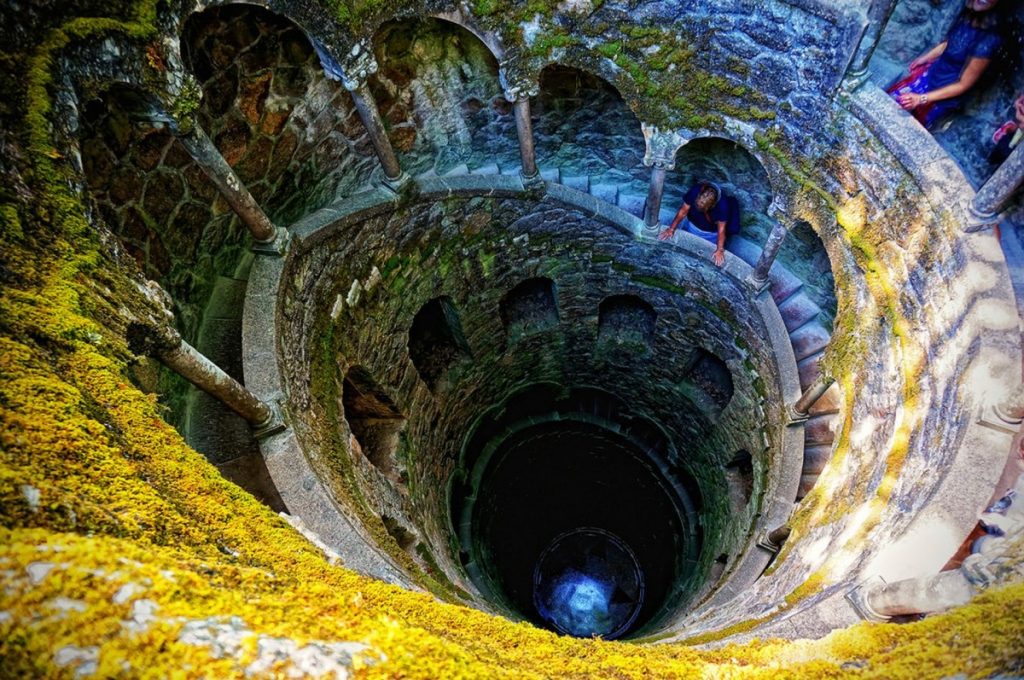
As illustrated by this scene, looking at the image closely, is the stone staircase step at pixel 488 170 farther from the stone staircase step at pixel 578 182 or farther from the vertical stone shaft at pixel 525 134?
the stone staircase step at pixel 578 182

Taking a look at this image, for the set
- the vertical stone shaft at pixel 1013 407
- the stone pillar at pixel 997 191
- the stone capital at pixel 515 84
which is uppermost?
the stone capital at pixel 515 84

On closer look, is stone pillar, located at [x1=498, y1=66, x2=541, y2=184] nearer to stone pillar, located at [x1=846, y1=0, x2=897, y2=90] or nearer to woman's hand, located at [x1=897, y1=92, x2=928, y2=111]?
stone pillar, located at [x1=846, y1=0, x2=897, y2=90]

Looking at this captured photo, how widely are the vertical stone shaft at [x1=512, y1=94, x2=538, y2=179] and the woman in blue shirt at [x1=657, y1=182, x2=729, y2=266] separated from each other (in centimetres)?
230

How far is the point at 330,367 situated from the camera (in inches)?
288

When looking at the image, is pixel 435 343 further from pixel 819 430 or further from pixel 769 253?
pixel 819 430

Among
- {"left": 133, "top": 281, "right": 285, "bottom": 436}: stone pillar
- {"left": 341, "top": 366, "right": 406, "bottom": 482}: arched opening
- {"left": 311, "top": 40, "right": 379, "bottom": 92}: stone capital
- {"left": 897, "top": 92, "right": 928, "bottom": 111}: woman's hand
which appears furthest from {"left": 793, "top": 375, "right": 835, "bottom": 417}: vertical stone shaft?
{"left": 311, "top": 40, "right": 379, "bottom": 92}: stone capital

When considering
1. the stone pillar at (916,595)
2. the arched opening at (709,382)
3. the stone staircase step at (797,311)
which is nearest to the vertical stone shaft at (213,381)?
the stone pillar at (916,595)

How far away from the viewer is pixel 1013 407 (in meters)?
4.42

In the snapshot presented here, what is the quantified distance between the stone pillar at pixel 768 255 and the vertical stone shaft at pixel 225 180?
6269 millimetres

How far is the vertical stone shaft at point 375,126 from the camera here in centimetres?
692

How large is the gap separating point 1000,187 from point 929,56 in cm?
189

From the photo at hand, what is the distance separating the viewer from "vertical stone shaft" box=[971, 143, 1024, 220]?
4887 mm

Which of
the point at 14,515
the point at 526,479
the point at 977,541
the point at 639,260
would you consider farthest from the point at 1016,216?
the point at 526,479

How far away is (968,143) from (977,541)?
447cm
